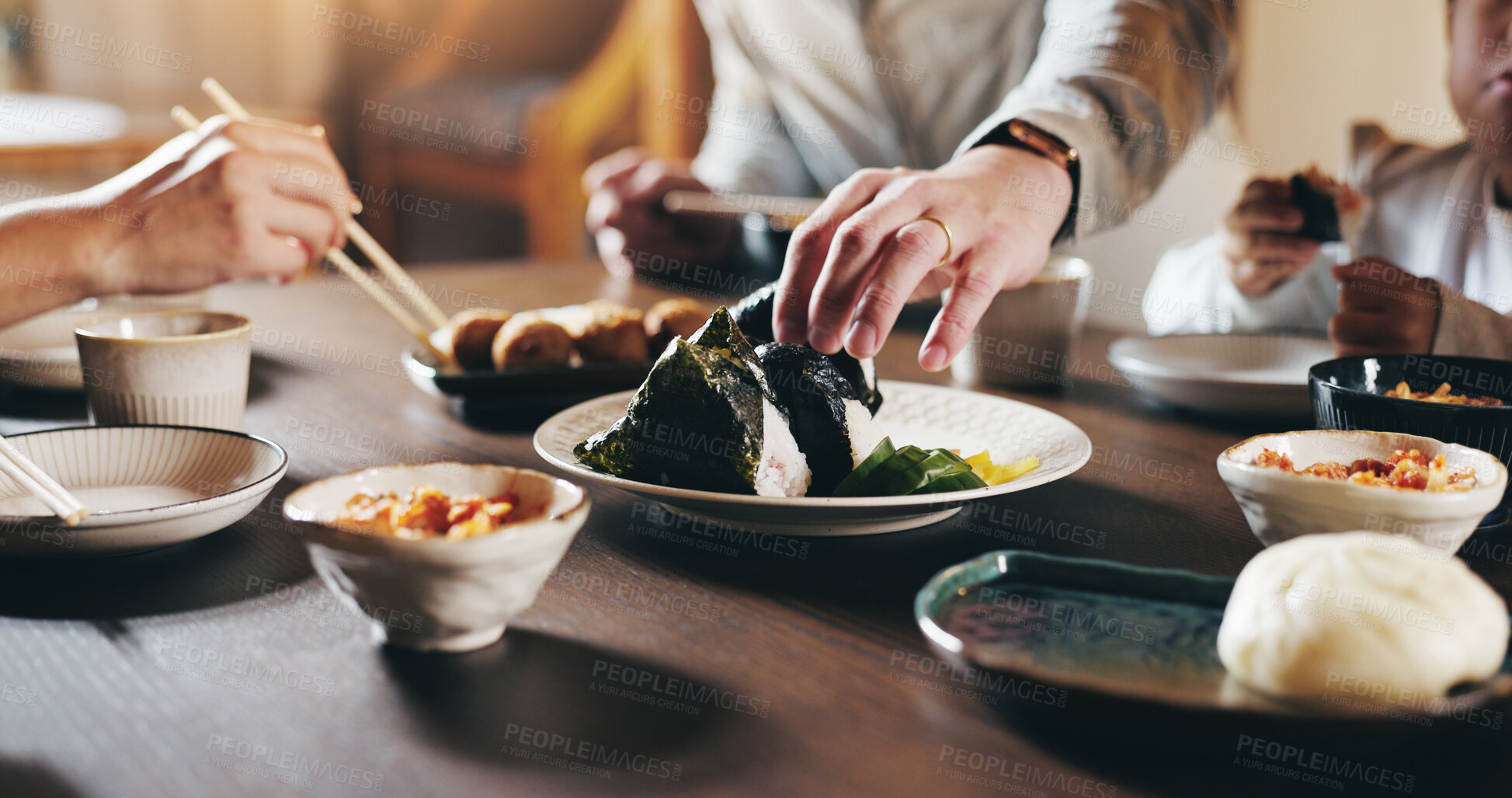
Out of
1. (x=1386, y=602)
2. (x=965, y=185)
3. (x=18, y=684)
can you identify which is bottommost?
(x=18, y=684)

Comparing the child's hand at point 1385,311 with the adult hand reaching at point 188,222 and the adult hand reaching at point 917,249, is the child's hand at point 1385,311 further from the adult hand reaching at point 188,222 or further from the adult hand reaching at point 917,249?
the adult hand reaching at point 188,222

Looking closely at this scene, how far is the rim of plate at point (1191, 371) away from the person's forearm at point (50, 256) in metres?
1.06

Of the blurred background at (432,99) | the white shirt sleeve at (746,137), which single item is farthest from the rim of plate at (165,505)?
the blurred background at (432,99)

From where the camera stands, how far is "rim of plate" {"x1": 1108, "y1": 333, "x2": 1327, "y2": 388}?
1066 millimetres

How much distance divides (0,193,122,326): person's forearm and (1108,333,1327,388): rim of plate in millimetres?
1063

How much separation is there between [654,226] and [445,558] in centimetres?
153

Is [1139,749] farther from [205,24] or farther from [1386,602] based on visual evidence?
[205,24]

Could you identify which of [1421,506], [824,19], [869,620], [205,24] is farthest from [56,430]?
[205,24]

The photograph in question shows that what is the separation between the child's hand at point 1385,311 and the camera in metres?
1.06

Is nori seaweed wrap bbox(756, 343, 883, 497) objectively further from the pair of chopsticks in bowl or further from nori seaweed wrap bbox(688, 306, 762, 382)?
the pair of chopsticks in bowl

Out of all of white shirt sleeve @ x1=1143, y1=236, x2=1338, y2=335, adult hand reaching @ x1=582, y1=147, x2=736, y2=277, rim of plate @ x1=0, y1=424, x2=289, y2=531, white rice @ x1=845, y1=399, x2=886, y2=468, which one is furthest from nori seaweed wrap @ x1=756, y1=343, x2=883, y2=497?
adult hand reaching @ x1=582, y1=147, x2=736, y2=277

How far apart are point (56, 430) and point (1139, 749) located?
2.66 ft

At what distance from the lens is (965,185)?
103cm

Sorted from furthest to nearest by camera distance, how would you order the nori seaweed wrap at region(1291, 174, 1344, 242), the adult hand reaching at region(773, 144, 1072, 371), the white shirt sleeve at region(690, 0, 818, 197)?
the white shirt sleeve at region(690, 0, 818, 197)
the nori seaweed wrap at region(1291, 174, 1344, 242)
the adult hand reaching at region(773, 144, 1072, 371)
